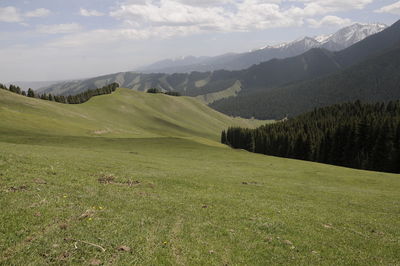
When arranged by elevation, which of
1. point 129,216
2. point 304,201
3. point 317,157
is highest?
point 129,216

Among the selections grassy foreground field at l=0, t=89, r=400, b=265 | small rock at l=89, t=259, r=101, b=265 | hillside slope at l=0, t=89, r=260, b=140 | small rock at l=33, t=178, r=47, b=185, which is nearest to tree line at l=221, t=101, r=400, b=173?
hillside slope at l=0, t=89, r=260, b=140

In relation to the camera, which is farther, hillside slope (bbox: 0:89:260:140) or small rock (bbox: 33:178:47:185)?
hillside slope (bbox: 0:89:260:140)

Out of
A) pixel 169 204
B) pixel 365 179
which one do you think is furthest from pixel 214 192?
pixel 365 179

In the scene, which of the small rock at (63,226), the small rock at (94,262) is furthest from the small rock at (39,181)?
the small rock at (94,262)

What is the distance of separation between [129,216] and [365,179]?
46.9 meters

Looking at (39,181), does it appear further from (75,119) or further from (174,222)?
(75,119)

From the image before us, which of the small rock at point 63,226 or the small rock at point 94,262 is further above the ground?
the small rock at point 63,226

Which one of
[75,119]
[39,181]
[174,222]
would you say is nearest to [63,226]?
[174,222]

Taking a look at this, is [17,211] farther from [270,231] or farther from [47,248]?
[270,231]

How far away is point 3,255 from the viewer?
10.4 m

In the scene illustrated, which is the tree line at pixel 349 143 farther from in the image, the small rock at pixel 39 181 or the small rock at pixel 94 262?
the small rock at pixel 94 262

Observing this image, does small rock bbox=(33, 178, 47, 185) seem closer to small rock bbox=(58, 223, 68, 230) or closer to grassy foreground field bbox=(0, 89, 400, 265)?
grassy foreground field bbox=(0, 89, 400, 265)

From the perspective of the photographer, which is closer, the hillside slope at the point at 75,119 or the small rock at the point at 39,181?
the small rock at the point at 39,181

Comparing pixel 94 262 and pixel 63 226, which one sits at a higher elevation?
pixel 63 226
